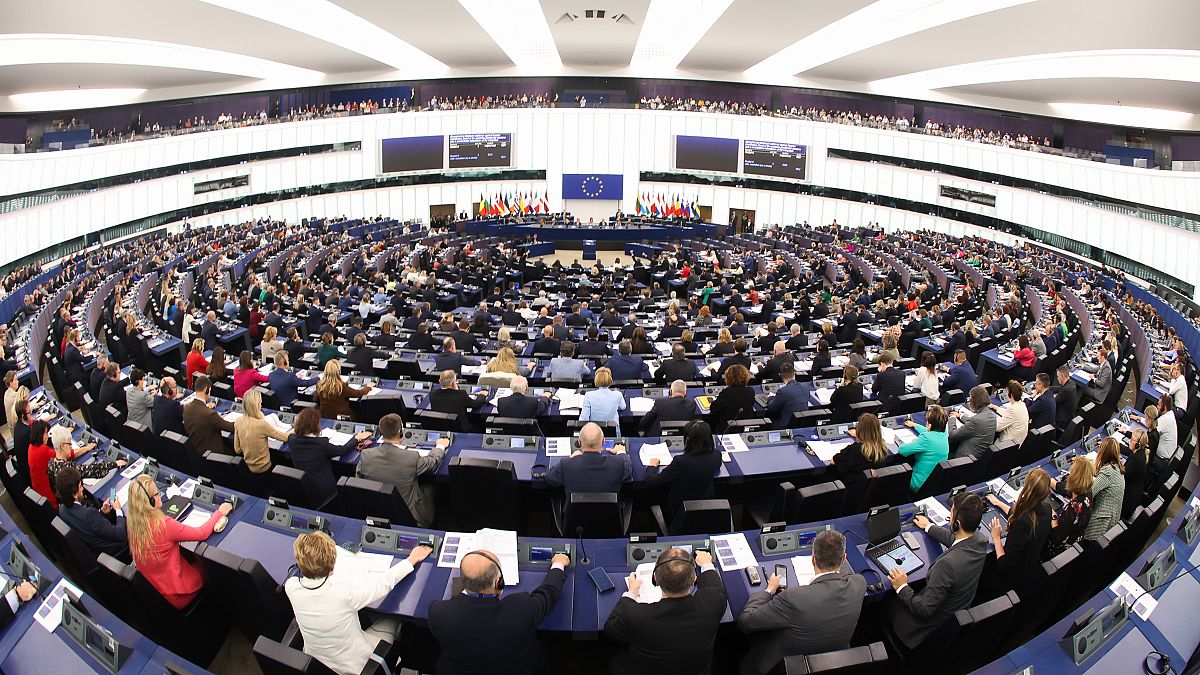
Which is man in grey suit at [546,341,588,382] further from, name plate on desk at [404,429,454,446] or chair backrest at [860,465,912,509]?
chair backrest at [860,465,912,509]

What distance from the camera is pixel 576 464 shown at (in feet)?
17.7

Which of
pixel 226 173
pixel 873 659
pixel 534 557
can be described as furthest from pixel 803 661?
pixel 226 173

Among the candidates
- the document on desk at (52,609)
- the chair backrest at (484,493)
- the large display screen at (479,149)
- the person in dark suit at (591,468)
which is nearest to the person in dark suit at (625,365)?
the chair backrest at (484,493)

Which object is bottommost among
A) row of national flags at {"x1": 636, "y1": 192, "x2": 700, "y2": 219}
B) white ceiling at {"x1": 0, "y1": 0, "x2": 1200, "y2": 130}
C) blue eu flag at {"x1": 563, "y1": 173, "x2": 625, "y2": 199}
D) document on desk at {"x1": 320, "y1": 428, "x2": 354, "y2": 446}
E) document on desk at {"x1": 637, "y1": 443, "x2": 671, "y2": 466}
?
document on desk at {"x1": 637, "y1": 443, "x2": 671, "y2": 466}

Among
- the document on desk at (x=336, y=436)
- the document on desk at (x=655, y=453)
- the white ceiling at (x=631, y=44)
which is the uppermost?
the white ceiling at (x=631, y=44)

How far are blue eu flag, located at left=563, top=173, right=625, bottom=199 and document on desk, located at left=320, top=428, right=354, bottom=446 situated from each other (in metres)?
30.2

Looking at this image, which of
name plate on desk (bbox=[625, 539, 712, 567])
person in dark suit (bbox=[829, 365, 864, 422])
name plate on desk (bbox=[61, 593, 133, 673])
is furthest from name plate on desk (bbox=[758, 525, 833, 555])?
name plate on desk (bbox=[61, 593, 133, 673])

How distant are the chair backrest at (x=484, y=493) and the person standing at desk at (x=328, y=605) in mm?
1689

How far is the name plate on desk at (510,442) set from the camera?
21.1 feet

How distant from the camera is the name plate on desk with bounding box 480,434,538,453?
643 cm

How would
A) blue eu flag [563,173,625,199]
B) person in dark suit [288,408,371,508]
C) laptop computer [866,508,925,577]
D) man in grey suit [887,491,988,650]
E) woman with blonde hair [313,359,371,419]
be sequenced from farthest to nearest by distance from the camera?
1. blue eu flag [563,173,625,199]
2. woman with blonde hair [313,359,371,419]
3. person in dark suit [288,408,371,508]
4. laptop computer [866,508,925,577]
5. man in grey suit [887,491,988,650]

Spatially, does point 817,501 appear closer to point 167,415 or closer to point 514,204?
point 167,415

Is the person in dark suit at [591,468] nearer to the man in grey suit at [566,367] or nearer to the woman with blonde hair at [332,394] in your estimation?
the woman with blonde hair at [332,394]

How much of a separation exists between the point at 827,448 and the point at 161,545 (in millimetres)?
5697
